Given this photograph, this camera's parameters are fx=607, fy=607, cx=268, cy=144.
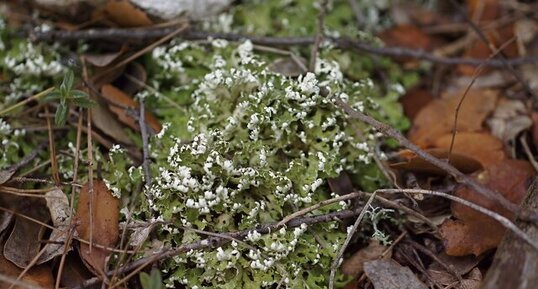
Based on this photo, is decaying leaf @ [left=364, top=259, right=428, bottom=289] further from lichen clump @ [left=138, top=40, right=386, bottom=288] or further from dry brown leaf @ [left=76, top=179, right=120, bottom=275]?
dry brown leaf @ [left=76, top=179, right=120, bottom=275]

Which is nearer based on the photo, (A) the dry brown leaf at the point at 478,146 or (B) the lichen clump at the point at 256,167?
(B) the lichen clump at the point at 256,167

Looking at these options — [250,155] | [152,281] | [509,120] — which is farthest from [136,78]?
[509,120]

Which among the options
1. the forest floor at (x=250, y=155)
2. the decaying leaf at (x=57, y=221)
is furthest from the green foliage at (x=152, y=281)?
the decaying leaf at (x=57, y=221)

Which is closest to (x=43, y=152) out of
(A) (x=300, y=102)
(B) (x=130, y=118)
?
(B) (x=130, y=118)

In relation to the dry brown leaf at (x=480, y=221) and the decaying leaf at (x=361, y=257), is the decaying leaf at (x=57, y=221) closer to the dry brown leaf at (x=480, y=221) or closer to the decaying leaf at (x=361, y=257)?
the decaying leaf at (x=361, y=257)

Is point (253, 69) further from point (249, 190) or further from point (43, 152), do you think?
point (43, 152)

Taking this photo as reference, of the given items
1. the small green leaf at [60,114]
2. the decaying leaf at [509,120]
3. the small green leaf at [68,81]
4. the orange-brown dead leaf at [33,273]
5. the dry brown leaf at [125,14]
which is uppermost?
the dry brown leaf at [125,14]

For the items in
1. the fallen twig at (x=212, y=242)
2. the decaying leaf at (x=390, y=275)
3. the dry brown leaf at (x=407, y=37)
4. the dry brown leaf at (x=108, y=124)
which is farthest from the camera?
the dry brown leaf at (x=407, y=37)

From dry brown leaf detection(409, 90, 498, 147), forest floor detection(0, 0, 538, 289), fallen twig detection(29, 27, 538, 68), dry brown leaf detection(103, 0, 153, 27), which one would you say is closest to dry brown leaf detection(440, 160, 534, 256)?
forest floor detection(0, 0, 538, 289)
